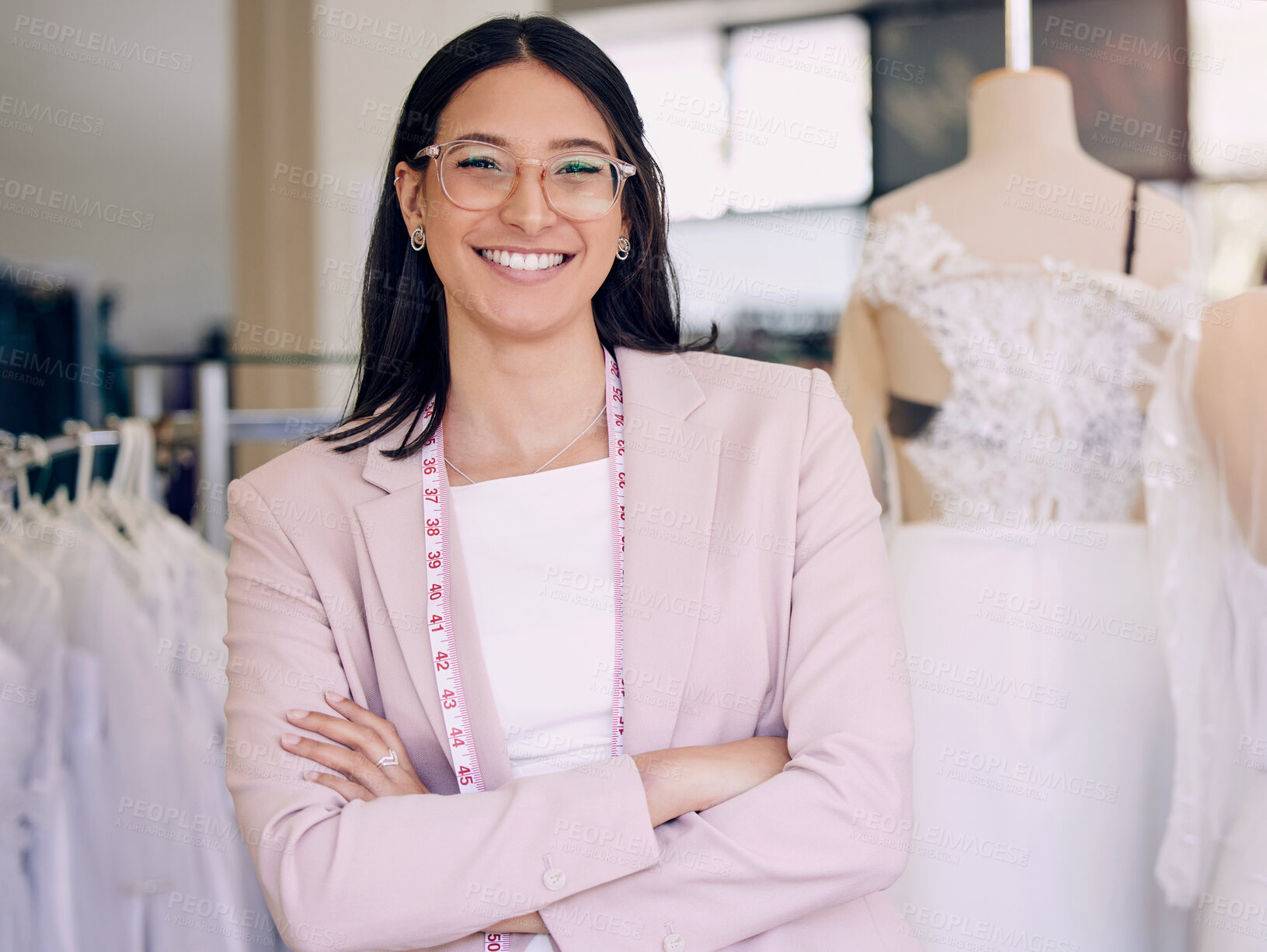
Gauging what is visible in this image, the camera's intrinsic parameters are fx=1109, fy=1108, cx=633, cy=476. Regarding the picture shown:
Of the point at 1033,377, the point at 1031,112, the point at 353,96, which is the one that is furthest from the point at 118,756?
the point at 353,96

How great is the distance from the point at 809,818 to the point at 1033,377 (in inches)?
43.8

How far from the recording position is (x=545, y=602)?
48.4 inches

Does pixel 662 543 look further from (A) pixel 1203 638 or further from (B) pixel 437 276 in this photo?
(A) pixel 1203 638

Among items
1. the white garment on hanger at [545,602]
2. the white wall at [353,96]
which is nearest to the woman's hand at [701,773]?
the white garment on hanger at [545,602]

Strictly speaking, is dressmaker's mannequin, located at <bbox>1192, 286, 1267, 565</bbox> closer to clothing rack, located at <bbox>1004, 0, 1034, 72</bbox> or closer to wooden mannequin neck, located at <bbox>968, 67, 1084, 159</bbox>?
wooden mannequin neck, located at <bbox>968, 67, 1084, 159</bbox>

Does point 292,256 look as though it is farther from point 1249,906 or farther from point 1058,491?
point 1249,906

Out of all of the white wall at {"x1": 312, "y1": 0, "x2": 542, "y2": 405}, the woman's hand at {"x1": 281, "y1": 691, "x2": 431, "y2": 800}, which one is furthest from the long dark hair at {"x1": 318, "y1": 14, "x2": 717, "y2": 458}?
the white wall at {"x1": 312, "y1": 0, "x2": 542, "y2": 405}

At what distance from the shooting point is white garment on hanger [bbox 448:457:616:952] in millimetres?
1192

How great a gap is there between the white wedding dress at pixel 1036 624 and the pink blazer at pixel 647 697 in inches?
27.3

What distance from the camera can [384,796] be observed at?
1087 mm

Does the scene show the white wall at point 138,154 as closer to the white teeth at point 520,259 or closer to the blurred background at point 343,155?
the blurred background at point 343,155

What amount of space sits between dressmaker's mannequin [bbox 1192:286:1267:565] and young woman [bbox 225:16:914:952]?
661 mm

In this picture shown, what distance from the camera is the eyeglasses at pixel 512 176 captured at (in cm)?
121

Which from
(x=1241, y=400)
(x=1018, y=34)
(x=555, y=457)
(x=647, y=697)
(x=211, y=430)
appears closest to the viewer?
(x=647, y=697)
